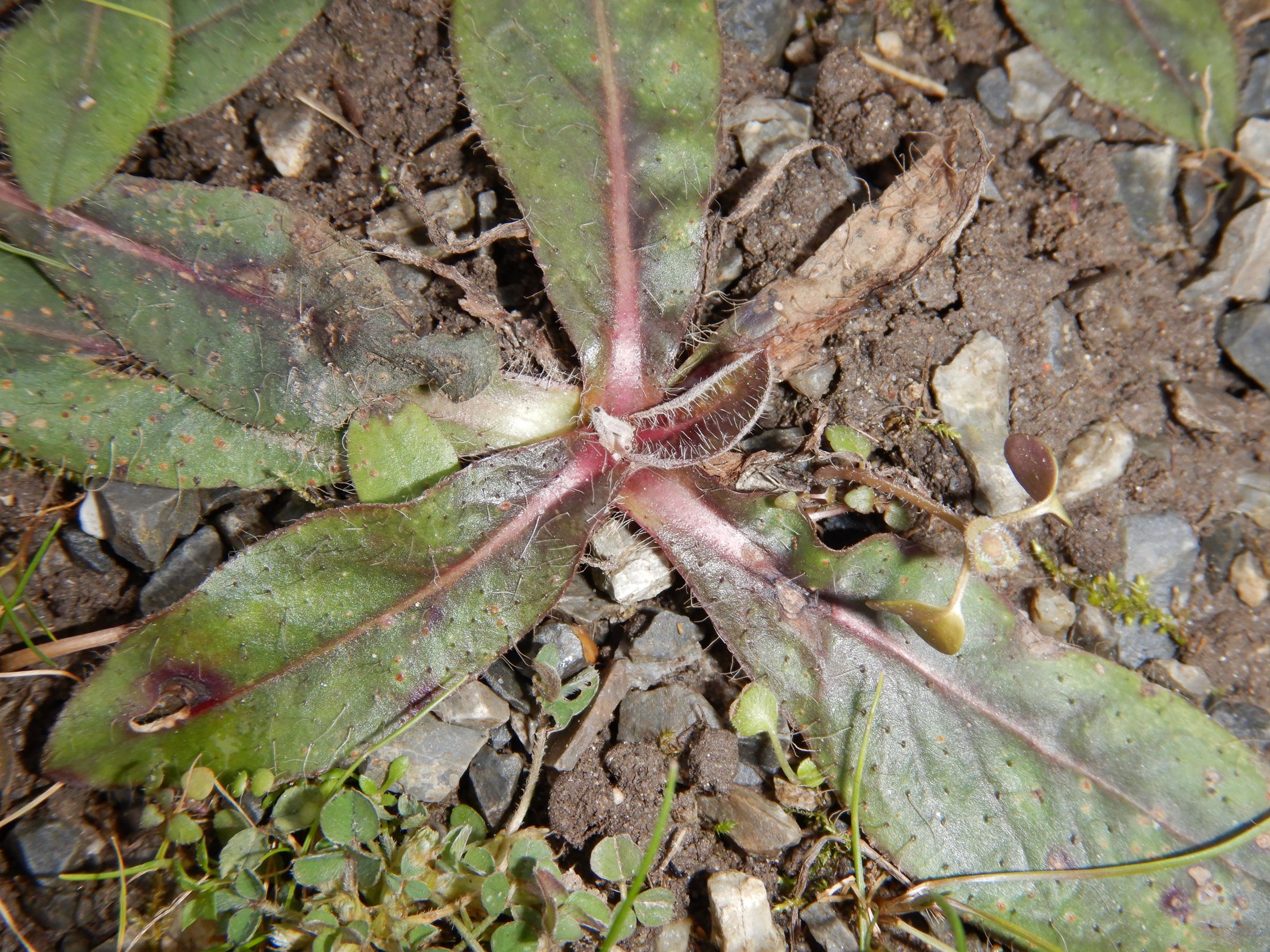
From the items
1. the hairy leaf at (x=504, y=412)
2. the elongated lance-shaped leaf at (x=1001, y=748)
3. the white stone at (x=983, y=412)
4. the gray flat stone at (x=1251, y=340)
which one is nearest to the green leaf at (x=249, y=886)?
the hairy leaf at (x=504, y=412)

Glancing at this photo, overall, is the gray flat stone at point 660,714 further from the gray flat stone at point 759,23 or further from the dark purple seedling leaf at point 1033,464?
the gray flat stone at point 759,23

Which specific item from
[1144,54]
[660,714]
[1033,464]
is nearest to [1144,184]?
[1144,54]

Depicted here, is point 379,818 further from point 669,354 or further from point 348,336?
point 669,354

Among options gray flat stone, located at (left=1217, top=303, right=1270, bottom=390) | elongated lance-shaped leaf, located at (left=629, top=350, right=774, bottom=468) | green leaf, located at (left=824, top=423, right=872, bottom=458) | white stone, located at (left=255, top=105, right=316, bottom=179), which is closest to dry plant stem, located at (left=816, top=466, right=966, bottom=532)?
green leaf, located at (left=824, top=423, right=872, bottom=458)

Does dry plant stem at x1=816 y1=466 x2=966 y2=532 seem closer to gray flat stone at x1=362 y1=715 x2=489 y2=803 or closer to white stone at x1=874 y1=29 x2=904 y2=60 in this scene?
gray flat stone at x1=362 y1=715 x2=489 y2=803

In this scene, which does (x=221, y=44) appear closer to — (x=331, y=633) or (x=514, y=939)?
(x=331, y=633)

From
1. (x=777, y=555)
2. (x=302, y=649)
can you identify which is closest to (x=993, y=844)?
(x=777, y=555)
